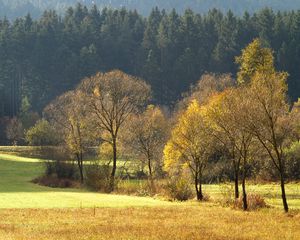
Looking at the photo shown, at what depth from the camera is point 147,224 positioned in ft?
92.3

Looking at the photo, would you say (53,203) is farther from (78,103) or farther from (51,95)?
(51,95)

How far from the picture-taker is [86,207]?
3847cm

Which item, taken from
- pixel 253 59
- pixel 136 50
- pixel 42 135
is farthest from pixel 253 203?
pixel 136 50

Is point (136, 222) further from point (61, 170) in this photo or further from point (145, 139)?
point (145, 139)

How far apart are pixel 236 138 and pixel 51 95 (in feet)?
422

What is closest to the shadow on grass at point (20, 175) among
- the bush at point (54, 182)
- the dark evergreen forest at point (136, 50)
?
Answer: the bush at point (54, 182)

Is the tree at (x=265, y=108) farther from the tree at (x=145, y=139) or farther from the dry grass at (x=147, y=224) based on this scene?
the tree at (x=145, y=139)

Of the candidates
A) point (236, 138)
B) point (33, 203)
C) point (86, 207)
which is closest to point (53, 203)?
point (33, 203)

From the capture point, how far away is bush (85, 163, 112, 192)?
59.8 metres

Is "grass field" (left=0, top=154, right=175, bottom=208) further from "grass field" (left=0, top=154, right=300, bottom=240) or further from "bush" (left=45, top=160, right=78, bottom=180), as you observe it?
"bush" (left=45, top=160, right=78, bottom=180)

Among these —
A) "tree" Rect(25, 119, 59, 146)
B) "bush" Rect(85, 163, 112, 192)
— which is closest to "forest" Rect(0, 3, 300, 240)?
"bush" Rect(85, 163, 112, 192)

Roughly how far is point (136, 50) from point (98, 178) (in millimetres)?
120106

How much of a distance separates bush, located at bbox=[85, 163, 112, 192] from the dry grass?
2330 centimetres

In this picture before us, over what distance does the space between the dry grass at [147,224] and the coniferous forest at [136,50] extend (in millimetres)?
119585
